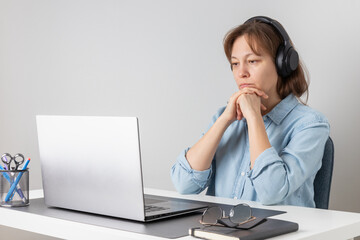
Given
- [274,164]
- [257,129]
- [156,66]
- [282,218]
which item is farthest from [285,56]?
[156,66]

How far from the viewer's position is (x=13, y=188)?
146cm

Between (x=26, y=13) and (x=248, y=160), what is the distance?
5.99 ft

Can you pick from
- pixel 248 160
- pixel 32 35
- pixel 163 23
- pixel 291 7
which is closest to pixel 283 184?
pixel 248 160

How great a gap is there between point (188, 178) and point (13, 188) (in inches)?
21.6

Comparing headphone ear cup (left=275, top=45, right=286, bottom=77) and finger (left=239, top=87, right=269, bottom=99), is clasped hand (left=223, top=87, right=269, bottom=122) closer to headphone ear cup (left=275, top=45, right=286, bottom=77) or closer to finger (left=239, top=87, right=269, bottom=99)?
finger (left=239, top=87, right=269, bottom=99)

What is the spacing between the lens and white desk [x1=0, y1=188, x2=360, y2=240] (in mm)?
1113

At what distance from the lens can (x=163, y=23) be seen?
2643 millimetres

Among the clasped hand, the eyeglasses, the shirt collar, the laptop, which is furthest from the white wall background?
the eyeglasses

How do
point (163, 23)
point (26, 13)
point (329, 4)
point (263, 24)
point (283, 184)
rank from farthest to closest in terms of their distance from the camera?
point (26, 13)
point (163, 23)
point (329, 4)
point (263, 24)
point (283, 184)

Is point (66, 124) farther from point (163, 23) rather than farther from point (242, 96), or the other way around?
point (163, 23)

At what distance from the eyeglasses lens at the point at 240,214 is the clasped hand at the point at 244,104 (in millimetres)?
558

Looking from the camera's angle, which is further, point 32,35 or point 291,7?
point 32,35

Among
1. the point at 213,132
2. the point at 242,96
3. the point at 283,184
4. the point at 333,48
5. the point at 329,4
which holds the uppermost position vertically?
the point at 329,4

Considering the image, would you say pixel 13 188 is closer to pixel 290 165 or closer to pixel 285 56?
pixel 290 165
